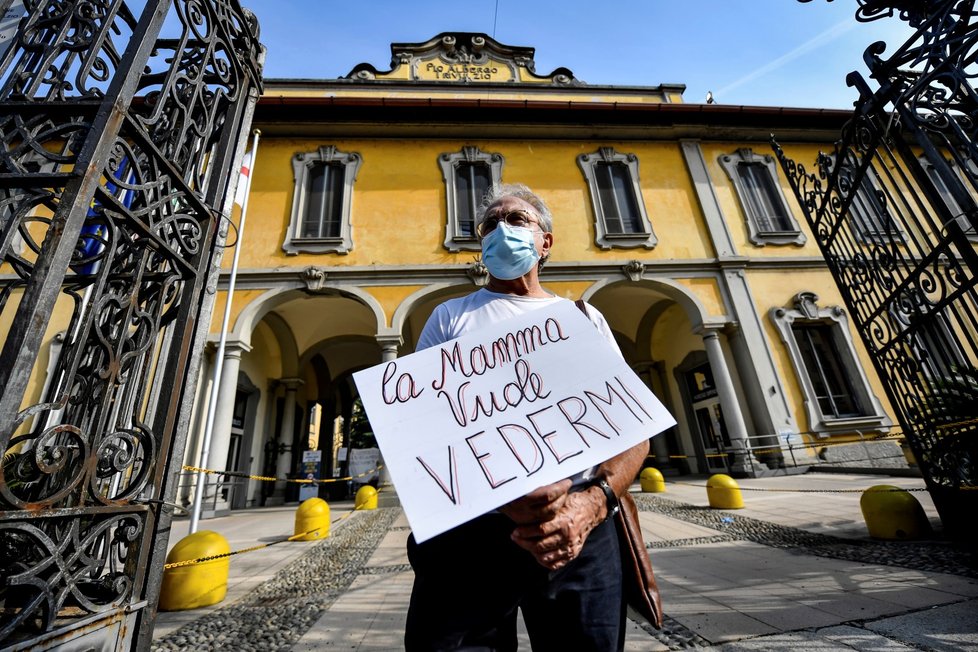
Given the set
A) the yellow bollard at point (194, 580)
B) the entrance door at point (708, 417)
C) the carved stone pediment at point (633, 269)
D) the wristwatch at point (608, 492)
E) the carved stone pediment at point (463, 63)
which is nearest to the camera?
the wristwatch at point (608, 492)

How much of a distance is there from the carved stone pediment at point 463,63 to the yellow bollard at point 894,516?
13584 millimetres

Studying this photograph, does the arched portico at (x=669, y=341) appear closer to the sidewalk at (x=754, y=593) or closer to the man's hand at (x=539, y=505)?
the sidewalk at (x=754, y=593)

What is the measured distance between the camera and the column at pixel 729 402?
8.66 m

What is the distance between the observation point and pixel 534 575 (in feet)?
3.26

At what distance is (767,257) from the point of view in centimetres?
1023

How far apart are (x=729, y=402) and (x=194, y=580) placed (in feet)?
31.3

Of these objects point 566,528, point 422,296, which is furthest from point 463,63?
point 566,528

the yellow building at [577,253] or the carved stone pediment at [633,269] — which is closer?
the yellow building at [577,253]

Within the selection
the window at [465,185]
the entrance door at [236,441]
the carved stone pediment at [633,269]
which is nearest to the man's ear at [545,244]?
the window at [465,185]

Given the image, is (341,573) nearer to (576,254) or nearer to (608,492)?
(608,492)

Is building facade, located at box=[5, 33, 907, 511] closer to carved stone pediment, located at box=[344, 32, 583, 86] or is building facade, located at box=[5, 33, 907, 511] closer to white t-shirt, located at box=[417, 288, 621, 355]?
carved stone pediment, located at box=[344, 32, 583, 86]

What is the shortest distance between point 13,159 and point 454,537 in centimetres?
203

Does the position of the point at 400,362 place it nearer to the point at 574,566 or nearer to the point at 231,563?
A: the point at 574,566

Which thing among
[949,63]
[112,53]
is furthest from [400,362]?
[949,63]
